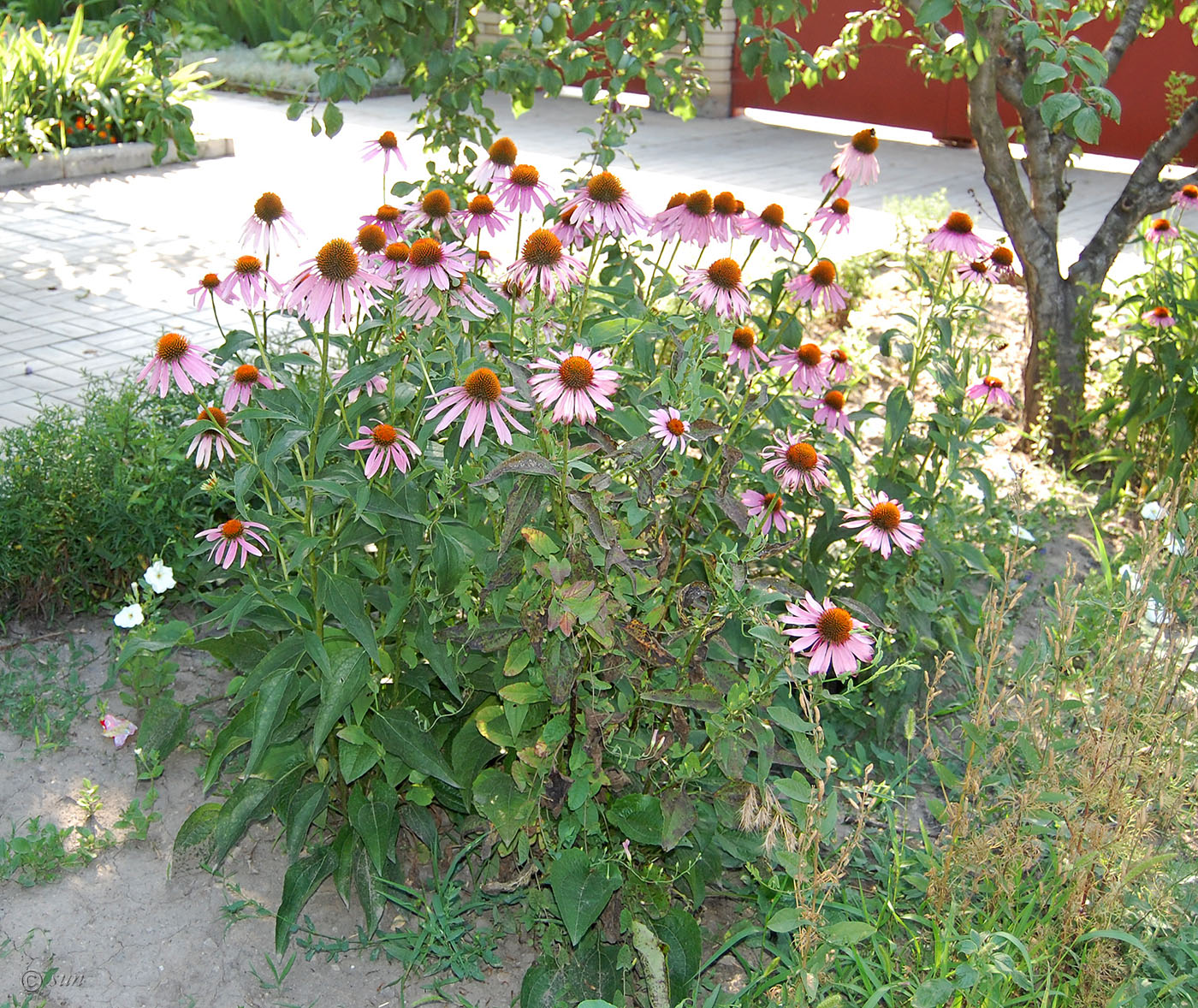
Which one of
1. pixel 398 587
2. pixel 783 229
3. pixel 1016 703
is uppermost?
pixel 783 229

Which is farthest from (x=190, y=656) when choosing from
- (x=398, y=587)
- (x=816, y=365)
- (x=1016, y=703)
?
(x=1016, y=703)

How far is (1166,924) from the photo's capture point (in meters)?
2.18

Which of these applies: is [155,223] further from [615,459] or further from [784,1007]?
[784,1007]

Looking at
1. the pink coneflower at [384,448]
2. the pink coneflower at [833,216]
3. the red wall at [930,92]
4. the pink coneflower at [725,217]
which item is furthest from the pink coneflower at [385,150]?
the red wall at [930,92]

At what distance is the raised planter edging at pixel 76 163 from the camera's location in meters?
8.32

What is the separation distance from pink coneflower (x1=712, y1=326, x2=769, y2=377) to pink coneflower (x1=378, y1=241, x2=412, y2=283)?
673mm

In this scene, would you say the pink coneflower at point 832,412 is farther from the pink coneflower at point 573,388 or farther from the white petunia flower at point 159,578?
the white petunia flower at point 159,578

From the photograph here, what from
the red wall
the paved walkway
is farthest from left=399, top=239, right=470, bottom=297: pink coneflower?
the red wall

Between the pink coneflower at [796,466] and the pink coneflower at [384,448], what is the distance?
2.64ft

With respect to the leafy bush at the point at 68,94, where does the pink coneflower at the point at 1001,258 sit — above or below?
above

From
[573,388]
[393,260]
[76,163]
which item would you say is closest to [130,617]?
[393,260]

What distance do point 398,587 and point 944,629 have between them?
1558 millimetres

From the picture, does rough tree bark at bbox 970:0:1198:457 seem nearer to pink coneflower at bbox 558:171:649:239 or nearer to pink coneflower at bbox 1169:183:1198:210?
pink coneflower at bbox 1169:183:1198:210

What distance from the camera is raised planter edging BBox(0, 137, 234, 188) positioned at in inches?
328
